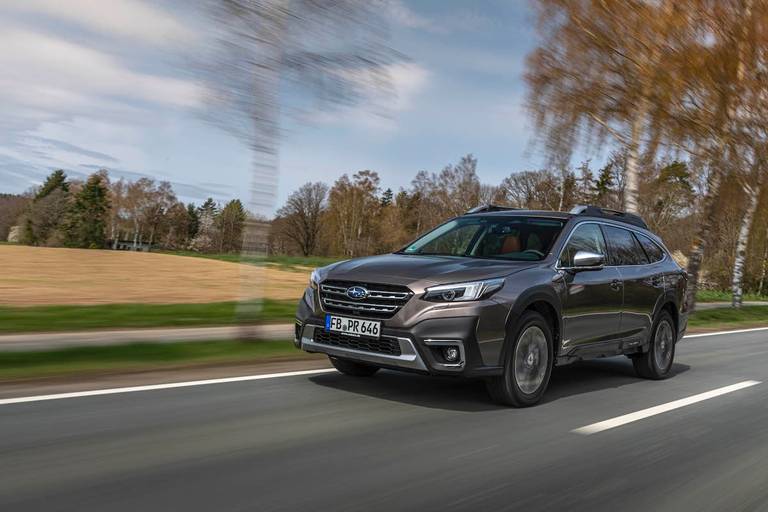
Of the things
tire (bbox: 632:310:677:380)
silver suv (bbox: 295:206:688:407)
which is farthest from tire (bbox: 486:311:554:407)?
tire (bbox: 632:310:677:380)

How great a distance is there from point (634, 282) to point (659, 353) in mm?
1224

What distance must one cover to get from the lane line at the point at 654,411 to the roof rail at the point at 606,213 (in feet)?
6.60

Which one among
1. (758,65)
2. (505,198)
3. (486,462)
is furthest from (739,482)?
(505,198)

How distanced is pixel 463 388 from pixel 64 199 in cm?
10213

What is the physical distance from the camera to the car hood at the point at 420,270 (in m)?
5.88

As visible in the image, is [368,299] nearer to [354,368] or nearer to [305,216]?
[354,368]

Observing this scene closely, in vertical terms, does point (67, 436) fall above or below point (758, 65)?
below

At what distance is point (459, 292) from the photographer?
5828mm

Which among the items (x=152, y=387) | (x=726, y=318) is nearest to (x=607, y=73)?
(x=726, y=318)

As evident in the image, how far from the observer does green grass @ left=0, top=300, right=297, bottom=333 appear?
11.5 m

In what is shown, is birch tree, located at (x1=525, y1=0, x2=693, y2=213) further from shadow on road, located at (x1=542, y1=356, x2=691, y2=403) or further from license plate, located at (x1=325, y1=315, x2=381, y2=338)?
license plate, located at (x1=325, y1=315, x2=381, y2=338)

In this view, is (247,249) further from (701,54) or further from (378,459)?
(701,54)

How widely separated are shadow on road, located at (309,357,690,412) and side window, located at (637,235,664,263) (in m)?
1.40

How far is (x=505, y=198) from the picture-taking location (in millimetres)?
61312
